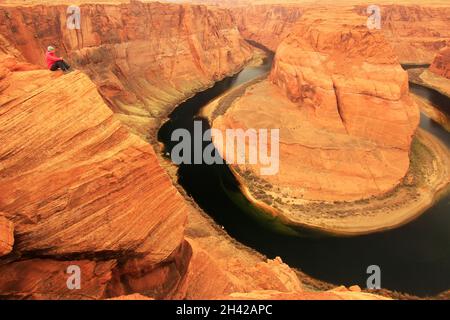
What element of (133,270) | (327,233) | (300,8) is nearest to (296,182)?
(327,233)

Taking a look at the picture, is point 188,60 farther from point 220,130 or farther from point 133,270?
point 133,270

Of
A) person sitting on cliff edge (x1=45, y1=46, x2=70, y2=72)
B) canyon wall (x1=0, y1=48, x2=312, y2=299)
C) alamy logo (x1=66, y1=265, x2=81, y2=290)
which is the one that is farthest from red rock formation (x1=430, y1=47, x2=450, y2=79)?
alamy logo (x1=66, y1=265, x2=81, y2=290)

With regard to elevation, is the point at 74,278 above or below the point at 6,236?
below

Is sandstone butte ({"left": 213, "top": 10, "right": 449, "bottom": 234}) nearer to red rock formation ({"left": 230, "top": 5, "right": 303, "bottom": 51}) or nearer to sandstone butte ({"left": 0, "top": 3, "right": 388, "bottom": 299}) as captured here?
sandstone butte ({"left": 0, "top": 3, "right": 388, "bottom": 299})

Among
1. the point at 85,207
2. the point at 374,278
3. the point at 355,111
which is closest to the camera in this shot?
the point at 85,207

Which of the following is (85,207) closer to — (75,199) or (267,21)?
(75,199)

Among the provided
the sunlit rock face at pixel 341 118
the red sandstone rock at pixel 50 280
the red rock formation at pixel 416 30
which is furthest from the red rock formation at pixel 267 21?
the red sandstone rock at pixel 50 280

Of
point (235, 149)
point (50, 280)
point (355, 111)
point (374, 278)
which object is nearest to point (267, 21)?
point (355, 111)
